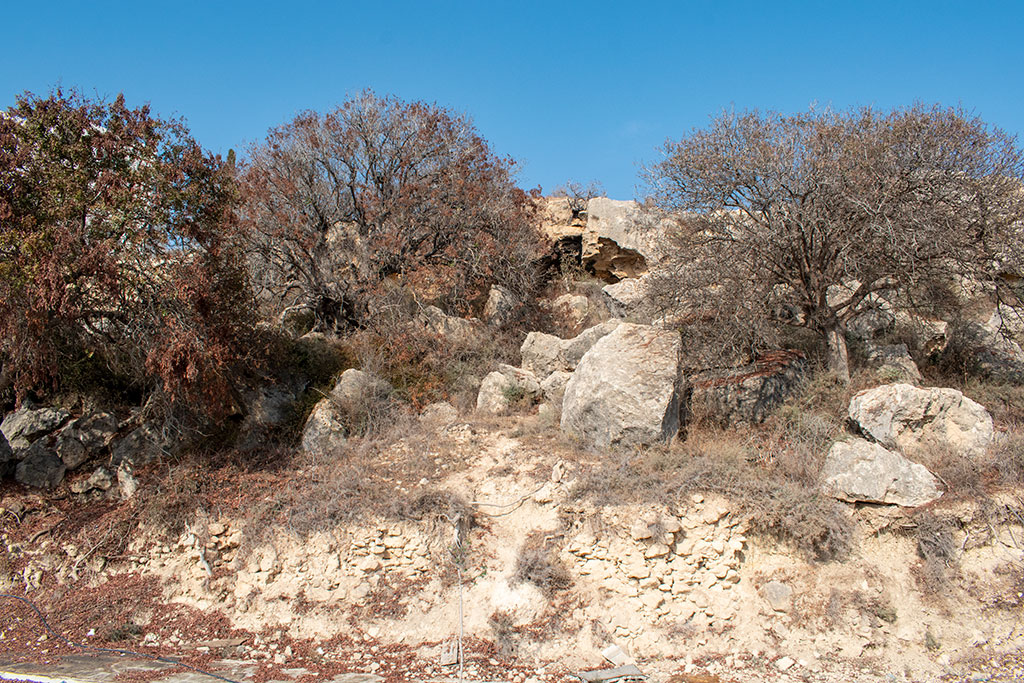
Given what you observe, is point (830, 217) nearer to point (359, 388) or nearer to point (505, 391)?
point (505, 391)

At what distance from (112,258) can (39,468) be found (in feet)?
11.4

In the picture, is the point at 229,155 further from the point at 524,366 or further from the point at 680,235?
the point at 680,235

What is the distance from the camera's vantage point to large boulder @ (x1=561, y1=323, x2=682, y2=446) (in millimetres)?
9469

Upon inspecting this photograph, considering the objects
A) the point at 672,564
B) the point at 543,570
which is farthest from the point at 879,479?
the point at 543,570

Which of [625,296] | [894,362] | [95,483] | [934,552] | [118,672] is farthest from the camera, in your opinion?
[625,296]

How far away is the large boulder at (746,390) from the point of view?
10.4 m

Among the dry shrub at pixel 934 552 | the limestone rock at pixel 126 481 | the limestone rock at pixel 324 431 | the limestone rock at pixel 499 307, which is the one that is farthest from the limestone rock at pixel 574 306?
the limestone rock at pixel 126 481

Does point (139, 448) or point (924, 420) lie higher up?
point (924, 420)

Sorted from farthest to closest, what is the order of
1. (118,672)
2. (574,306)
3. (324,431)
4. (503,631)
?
(574,306) → (324,431) → (503,631) → (118,672)

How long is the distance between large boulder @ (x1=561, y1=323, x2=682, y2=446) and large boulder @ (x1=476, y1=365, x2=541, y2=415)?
1.53 metres

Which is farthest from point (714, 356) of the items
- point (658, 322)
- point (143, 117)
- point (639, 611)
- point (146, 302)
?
point (143, 117)

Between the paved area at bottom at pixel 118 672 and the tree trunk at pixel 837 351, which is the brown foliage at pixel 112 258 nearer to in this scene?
the paved area at bottom at pixel 118 672

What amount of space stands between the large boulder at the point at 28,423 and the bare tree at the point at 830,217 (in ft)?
32.3

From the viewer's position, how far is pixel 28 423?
33.2ft
